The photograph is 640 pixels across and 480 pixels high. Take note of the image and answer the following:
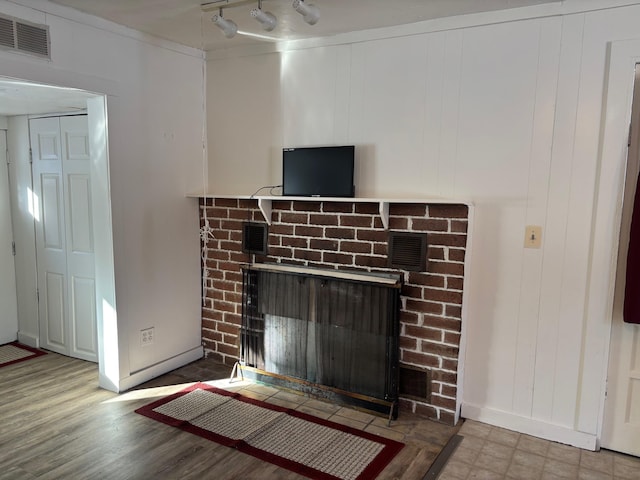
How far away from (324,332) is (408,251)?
0.80 m

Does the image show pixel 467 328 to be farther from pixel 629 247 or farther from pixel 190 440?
pixel 190 440

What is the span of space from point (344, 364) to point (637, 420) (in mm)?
1692

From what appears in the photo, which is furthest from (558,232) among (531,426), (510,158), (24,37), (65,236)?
(65,236)

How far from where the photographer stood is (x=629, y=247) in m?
2.39

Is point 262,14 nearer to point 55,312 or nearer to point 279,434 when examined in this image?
point 279,434

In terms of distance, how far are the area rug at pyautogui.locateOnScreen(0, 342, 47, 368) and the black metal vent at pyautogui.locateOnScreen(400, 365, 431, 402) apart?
308 centimetres

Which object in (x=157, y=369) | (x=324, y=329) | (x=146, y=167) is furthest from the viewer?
(x=157, y=369)

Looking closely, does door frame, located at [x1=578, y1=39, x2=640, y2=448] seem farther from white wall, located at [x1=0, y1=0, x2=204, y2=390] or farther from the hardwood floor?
white wall, located at [x1=0, y1=0, x2=204, y2=390]

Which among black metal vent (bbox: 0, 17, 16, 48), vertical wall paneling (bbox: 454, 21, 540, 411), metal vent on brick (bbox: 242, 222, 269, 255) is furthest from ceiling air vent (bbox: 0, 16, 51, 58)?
vertical wall paneling (bbox: 454, 21, 540, 411)

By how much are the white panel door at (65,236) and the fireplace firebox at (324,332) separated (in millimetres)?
1382

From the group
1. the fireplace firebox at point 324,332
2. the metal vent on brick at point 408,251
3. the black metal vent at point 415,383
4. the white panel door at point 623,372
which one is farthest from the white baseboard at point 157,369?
the white panel door at point 623,372

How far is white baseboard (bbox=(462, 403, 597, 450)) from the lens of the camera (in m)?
2.58

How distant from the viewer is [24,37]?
2.47m

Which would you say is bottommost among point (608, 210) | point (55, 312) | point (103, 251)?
point (55, 312)
